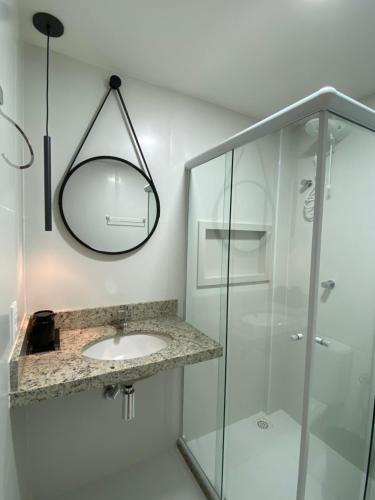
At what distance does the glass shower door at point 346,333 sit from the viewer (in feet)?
3.76

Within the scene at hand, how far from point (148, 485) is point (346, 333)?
1464 mm

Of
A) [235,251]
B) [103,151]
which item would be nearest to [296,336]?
[235,251]

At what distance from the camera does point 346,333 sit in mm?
1355

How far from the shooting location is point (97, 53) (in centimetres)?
130

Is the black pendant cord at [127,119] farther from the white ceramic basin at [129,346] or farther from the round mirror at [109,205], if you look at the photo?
the white ceramic basin at [129,346]

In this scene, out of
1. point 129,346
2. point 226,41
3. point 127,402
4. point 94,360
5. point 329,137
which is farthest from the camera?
point 129,346

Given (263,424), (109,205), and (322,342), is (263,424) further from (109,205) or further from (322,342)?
(109,205)

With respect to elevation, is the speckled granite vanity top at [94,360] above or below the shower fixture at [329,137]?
below

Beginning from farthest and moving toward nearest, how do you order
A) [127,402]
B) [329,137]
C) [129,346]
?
[129,346] → [127,402] → [329,137]

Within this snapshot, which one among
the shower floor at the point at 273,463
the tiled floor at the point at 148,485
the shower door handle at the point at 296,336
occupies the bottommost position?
the tiled floor at the point at 148,485

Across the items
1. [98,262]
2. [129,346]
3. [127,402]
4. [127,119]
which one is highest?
[127,119]

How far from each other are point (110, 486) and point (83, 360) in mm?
986

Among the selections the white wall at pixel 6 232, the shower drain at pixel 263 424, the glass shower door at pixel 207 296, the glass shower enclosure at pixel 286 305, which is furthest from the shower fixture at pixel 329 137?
the shower drain at pixel 263 424

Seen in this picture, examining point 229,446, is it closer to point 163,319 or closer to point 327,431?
point 327,431
